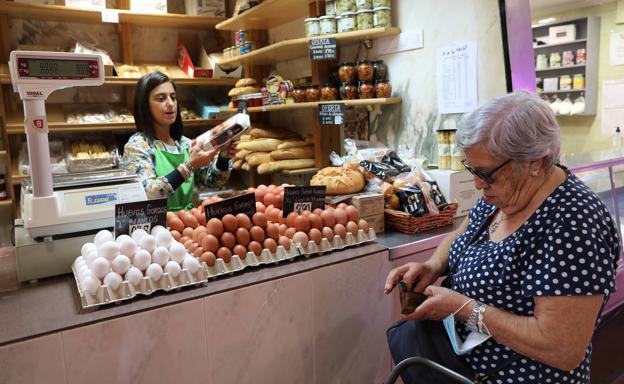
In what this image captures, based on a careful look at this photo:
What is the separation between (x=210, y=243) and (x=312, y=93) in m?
1.69

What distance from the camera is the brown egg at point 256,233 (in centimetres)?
171

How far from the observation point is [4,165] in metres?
3.78

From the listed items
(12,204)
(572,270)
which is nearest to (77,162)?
(12,204)

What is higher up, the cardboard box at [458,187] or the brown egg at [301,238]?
Result: the cardboard box at [458,187]

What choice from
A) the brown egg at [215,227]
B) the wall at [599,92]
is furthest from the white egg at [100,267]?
the wall at [599,92]

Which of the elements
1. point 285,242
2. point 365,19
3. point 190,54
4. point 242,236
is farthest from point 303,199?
point 190,54

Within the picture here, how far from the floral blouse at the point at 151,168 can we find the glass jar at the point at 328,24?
980 millimetres

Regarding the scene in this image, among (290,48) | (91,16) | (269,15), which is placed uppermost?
(91,16)

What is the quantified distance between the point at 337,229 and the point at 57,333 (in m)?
1.02

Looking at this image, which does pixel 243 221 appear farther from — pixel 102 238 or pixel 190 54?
pixel 190 54

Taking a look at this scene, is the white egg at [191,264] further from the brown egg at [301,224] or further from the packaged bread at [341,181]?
the packaged bread at [341,181]

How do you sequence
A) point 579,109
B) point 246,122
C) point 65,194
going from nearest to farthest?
point 65,194 → point 246,122 → point 579,109

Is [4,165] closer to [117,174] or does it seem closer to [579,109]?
[117,174]

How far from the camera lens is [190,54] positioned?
4.72 meters
